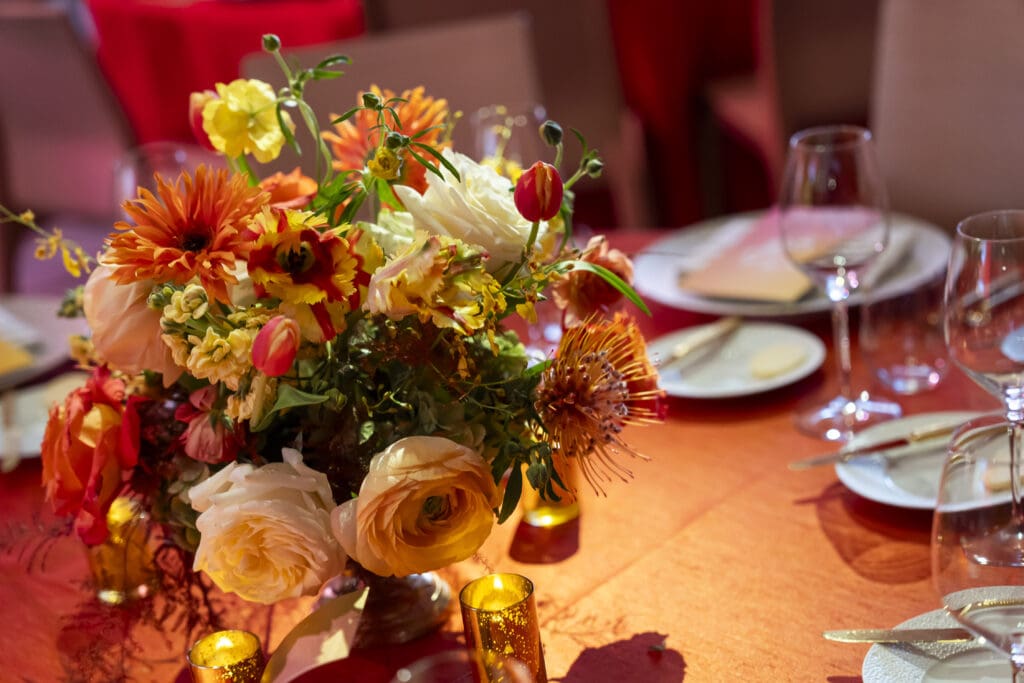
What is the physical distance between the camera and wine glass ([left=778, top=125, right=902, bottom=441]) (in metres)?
1.18

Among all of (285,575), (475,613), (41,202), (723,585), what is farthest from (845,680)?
(41,202)

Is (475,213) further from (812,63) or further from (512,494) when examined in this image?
(812,63)

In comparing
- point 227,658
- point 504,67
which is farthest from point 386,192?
point 504,67

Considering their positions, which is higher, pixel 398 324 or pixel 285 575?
pixel 398 324

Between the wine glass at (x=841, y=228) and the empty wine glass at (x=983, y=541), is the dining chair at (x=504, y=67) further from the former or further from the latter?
the empty wine glass at (x=983, y=541)

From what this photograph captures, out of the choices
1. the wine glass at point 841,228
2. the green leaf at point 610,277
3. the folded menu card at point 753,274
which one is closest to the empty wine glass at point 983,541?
the green leaf at point 610,277

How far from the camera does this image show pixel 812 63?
2.58 metres

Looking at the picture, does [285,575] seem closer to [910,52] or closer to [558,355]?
[558,355]

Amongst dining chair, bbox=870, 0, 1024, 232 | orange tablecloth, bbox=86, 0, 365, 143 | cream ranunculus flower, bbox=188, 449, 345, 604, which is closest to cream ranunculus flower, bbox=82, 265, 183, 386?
cream ranunculus flower, bbox=188, 449, 345, 604

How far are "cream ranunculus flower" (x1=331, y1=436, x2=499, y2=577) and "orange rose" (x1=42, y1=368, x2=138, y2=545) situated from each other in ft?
0.62

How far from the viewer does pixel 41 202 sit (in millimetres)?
3078

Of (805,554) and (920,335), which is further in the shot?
(920,335)

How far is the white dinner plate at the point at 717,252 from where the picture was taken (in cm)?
142

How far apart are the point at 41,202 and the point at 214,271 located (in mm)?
2575
